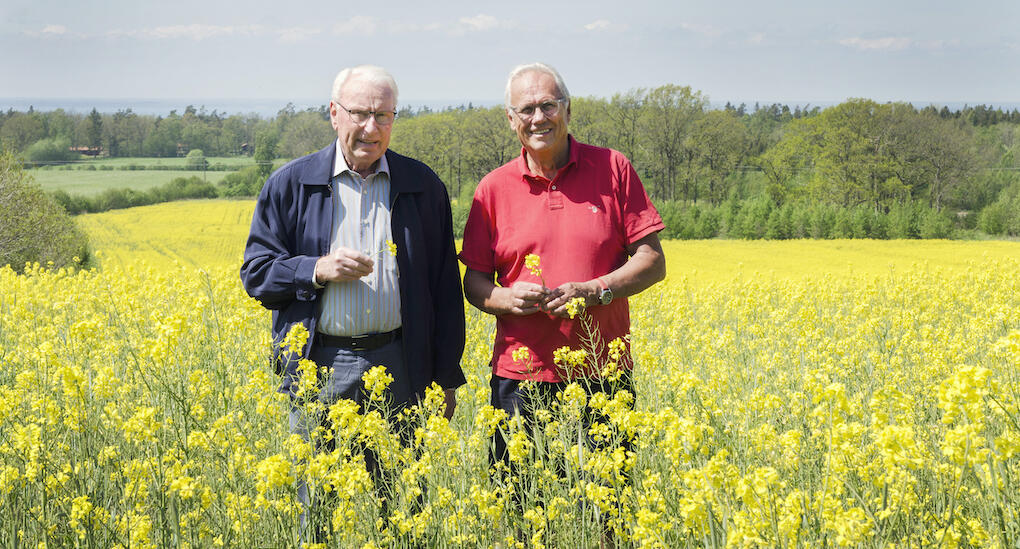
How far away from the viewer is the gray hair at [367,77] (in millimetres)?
3049

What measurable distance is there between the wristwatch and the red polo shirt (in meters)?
0.09

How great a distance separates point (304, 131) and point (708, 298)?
3537cm

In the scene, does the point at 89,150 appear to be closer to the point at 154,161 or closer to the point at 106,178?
the point at 154,161

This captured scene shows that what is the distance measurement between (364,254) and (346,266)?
0.35ft

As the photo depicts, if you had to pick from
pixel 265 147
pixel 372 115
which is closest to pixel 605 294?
pixel 372 115

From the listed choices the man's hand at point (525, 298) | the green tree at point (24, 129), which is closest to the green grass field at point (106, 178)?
the green tree at point (24, 129)

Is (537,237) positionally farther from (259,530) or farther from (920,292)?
(920,292)

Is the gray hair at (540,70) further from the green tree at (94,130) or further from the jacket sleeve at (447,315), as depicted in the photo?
the green tree at (94,130)

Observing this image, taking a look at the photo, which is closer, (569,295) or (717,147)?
Result: (569,295)

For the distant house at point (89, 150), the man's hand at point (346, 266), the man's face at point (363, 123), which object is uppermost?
the distant house at point (89, 150)

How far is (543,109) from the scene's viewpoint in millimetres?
3141

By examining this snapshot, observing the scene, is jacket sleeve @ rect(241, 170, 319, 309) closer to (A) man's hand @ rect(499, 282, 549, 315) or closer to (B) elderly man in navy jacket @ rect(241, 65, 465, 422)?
(B) elderly man in navy jacket @ rect(241, 65, 465, 422)

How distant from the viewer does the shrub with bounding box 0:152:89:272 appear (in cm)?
2069

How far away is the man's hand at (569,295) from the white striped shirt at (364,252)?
24.9 inches
